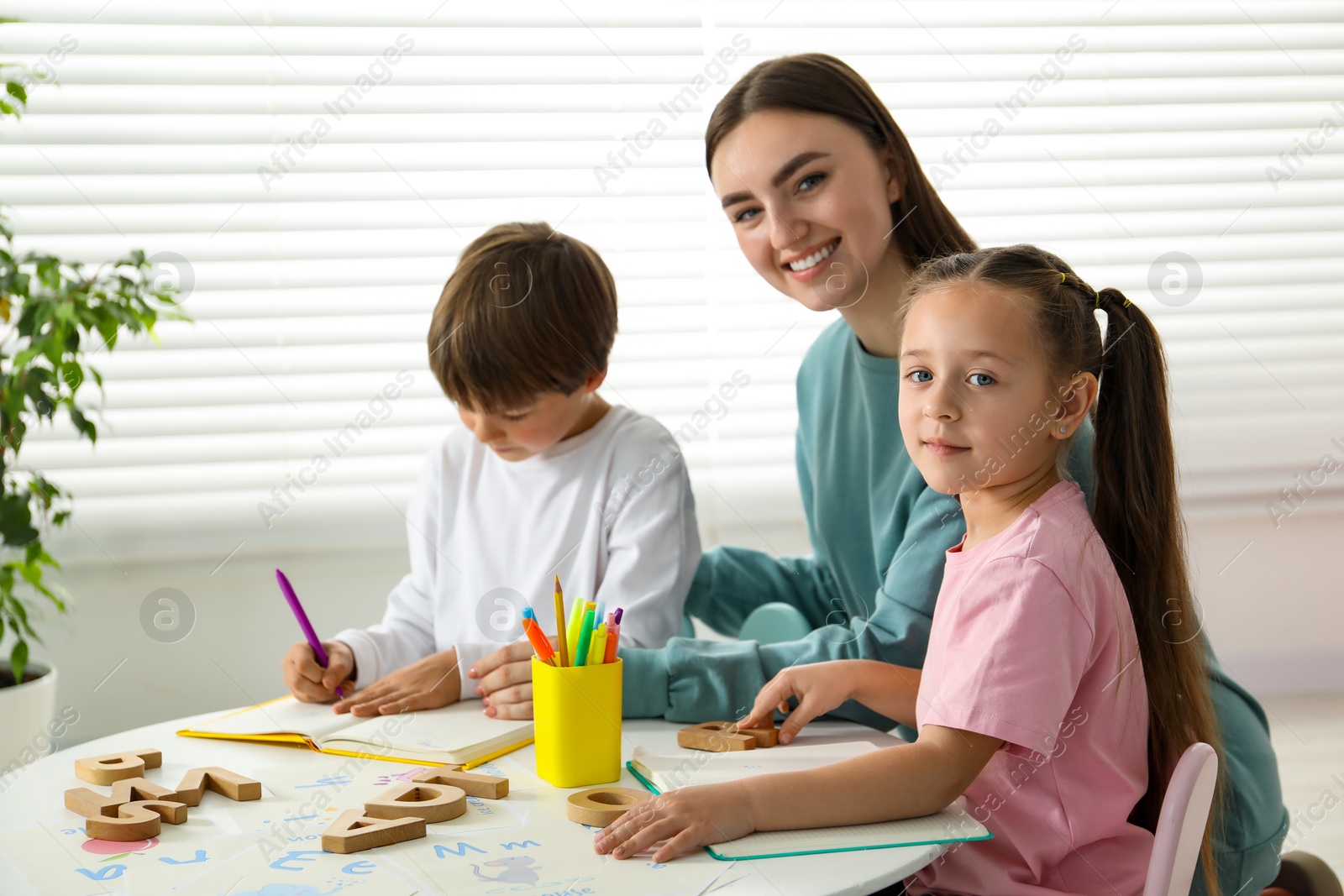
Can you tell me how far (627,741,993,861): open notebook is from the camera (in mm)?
775

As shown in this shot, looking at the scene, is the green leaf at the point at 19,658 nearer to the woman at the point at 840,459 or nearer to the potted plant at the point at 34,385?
the potted plant at the point at 34,385

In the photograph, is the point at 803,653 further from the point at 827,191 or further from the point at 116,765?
the point at 116,765

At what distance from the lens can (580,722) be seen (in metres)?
0.91

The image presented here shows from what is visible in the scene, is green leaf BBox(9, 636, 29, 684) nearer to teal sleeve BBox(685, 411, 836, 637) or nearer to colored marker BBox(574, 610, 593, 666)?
teal sleeve BBox(685, 411, 836, 637)

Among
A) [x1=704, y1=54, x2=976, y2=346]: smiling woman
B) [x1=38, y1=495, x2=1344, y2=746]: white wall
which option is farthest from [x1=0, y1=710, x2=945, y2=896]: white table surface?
[x1=38, y1=495, x2=1344, y2=746]: white wall

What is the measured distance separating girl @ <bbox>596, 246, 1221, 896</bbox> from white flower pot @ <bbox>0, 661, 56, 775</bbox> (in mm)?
1460

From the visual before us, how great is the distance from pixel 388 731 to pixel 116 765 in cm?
23

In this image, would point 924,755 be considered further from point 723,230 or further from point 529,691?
point 723,230

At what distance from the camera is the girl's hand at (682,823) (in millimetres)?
763

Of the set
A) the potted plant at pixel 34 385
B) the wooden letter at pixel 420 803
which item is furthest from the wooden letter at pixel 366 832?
the potted plant at pixel 34 385

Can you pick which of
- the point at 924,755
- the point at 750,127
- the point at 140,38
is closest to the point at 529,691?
the point at 924,755

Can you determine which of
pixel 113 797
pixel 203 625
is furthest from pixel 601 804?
pixel 203 625

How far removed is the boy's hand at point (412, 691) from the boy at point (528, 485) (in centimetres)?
2

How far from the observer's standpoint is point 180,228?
2115 mm
